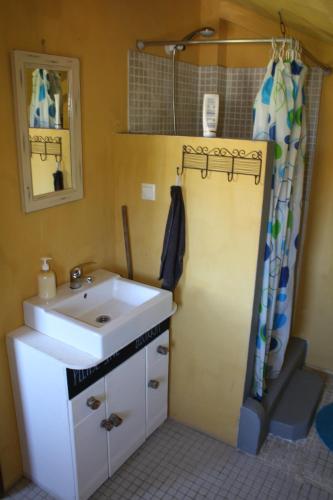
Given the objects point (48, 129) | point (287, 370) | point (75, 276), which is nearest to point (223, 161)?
point (48, 129)

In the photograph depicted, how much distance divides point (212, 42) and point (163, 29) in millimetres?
327

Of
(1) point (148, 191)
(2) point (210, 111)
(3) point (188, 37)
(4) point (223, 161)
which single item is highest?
(3) point (188, 37)

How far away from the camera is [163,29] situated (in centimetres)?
242

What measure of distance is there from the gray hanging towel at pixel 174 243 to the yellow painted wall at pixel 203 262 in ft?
0.14

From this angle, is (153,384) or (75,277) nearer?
(75,277)

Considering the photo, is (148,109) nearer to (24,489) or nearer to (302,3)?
(302,3)

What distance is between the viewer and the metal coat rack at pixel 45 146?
1.83m

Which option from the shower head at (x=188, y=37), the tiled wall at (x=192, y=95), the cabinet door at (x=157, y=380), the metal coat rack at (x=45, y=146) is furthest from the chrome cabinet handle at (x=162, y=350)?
the shower head at (x=188, y=37)

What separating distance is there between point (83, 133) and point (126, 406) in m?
1.36

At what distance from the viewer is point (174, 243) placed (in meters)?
2.17

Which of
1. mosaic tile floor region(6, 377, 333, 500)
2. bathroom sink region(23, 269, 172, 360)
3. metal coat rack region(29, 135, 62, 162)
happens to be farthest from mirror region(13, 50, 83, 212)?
mosaic tile floor region(6, 377, 333, 500)

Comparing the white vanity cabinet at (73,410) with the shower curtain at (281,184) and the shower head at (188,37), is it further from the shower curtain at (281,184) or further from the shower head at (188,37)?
the shower head at (188,37)

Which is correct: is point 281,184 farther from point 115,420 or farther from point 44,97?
point 115,420

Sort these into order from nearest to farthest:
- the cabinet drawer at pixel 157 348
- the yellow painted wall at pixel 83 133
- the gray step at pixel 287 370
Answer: the yellow painted wall at pixel 83 133
the cabinet drawer at pixel 157 348
the gray step at pixel 287 370
